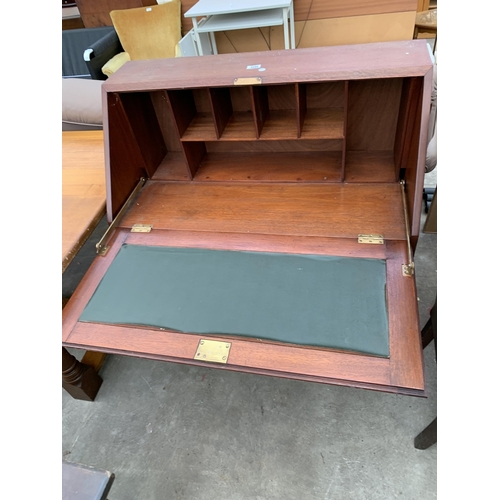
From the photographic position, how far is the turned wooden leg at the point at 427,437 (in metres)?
1.22

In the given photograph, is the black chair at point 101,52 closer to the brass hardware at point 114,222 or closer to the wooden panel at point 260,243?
the brass hardware at point 114,222

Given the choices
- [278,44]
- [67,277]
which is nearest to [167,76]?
[67,277]

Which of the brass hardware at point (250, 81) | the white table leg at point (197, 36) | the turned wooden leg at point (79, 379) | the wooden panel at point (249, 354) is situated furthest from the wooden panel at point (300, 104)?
the white table leg at point (197, 36)

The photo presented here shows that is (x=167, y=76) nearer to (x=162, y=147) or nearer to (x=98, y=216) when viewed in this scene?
(x=162, y=147)

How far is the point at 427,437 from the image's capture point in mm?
1252

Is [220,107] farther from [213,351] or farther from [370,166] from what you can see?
[213,351]

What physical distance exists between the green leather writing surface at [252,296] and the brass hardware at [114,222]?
8cm

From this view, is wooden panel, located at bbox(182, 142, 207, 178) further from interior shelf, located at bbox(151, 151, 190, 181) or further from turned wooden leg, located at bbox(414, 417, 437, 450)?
turned wooden leg, located at bbox(414, 417, 437, 450)

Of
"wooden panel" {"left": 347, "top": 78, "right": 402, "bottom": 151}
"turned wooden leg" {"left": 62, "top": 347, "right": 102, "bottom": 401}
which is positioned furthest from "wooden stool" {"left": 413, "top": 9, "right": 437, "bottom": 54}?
"turned wooden leg" {"left": 62, "top": 347, "right": 102, "bottom": 401}

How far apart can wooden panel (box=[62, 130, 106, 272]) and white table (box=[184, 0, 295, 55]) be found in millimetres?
1622

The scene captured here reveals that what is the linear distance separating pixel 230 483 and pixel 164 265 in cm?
84

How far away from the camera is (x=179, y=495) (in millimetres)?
1308

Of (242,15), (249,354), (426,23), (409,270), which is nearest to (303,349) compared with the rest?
(249,354)

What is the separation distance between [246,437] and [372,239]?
2.99 ft
